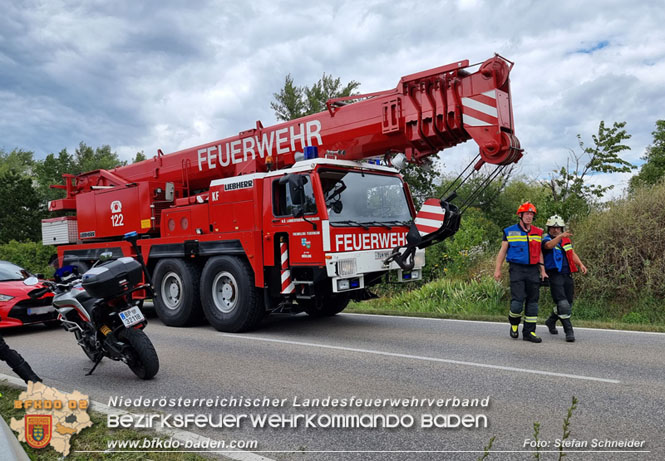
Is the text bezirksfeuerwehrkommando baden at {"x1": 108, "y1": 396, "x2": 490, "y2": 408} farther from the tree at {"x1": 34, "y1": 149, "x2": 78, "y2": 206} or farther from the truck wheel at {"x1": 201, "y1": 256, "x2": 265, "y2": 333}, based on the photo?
the tree at {"x1": 34, "y1": 149, "x2": 78, "y2": 206}

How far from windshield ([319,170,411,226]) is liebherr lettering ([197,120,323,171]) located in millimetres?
946

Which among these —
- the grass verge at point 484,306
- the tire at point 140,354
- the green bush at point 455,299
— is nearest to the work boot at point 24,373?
the tire at point 140,354

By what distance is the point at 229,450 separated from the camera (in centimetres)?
371

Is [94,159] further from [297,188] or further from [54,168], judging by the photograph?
[297,188]

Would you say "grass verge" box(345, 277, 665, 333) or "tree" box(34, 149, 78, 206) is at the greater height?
"tree" box(34, 149, 78, 206)

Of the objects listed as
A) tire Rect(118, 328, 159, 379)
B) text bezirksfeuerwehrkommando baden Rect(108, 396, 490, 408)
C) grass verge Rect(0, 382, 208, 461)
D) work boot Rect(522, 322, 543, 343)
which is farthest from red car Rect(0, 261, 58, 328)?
work boot Rect(522, 322, 543, 343)

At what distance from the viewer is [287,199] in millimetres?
8117

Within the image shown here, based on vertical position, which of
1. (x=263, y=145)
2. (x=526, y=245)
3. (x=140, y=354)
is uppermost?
(x=263, y=145)

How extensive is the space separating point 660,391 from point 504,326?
370cm

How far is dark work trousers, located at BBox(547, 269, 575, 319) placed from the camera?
7.19m

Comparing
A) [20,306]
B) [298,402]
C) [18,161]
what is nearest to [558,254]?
[298,402]

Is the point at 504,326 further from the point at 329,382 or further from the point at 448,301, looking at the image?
the point at 329,382

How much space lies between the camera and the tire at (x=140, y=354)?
5.46 m

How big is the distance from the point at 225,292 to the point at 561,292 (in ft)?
17.3
